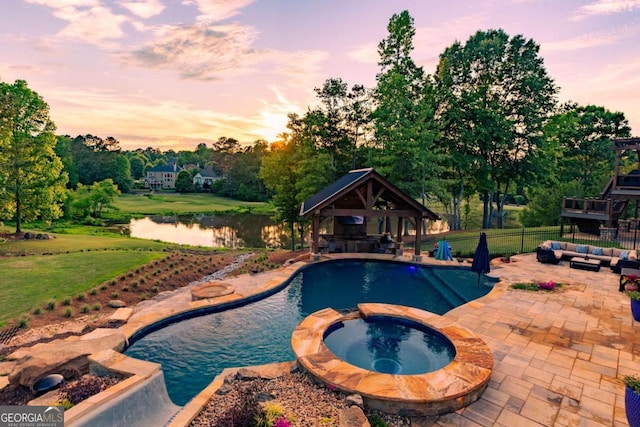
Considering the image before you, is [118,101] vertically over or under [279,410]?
over

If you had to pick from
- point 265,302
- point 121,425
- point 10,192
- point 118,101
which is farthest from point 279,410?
point 10,192

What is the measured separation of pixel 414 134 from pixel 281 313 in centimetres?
1848

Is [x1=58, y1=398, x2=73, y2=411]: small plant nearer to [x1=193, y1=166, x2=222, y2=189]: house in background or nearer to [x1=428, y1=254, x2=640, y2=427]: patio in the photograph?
[x1=428, y1=254, x2=640, y2=427]: patio

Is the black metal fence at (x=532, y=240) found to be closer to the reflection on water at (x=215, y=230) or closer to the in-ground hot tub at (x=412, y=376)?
the in-ground hot tub at (x=412, y=376)

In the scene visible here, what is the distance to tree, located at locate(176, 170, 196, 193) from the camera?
87438 millimetres

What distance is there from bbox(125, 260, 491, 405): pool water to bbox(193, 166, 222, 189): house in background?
8800 centimetres

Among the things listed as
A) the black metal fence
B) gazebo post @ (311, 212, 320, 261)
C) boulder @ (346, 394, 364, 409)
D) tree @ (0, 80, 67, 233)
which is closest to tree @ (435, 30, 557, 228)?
the black metal fence

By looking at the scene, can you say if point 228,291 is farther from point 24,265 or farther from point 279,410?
point 24,265

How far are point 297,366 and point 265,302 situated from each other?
14.8ft

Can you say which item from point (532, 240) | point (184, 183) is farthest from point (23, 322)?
→ point (184, 183)

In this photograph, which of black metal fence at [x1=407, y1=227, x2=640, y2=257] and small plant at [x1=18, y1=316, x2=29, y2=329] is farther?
black metal fence at [x1=407, y1=227, x2=640, y2=257]

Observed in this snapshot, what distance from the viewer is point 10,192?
2311 cm

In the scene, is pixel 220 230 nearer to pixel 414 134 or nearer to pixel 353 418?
pixel 414 134

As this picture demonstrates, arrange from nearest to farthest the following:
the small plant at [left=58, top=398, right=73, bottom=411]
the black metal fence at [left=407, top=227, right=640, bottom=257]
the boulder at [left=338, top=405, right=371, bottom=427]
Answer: the boulder at [left=338, top=405, right=371, bottom=427]
the small plant at [left=58, top=398, right=73, bottom=411]
the black metal fence at [left=407, top=227, right=640, bottom=257]
